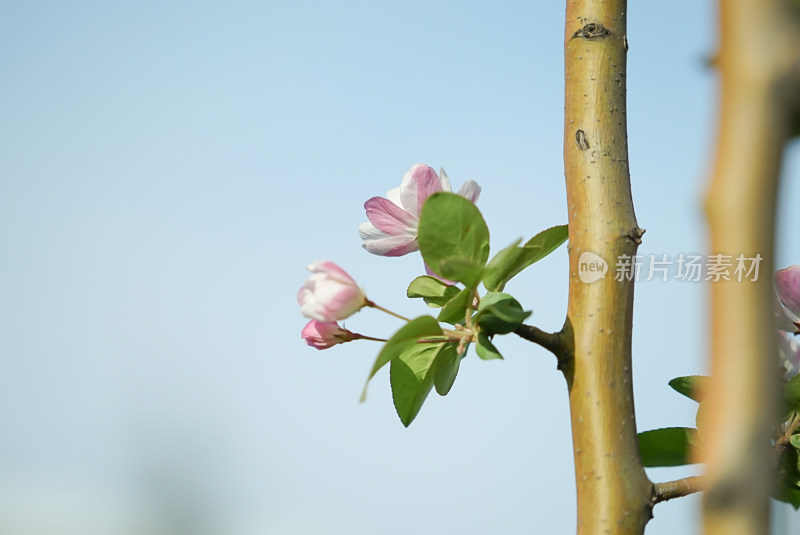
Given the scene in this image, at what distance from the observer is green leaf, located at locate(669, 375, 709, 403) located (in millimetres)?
666

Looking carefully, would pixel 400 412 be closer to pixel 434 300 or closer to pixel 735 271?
pixel 434 300

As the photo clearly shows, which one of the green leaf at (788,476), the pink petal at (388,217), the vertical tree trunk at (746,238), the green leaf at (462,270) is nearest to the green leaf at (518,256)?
the green leaf at (462,270)

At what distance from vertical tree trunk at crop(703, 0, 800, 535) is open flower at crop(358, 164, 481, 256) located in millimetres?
540

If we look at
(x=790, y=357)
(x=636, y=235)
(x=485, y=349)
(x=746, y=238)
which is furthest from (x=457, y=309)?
(x=746, y=238)

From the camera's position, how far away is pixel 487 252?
0.62 meters

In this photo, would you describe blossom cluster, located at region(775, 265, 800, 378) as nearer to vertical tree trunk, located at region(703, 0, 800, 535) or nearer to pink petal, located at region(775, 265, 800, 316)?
pink petal, located at region(775, 265, 800, 316)

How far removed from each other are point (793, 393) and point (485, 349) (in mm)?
262

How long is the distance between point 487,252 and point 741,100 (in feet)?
1.58

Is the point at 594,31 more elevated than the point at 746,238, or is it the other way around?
the point at 594,31

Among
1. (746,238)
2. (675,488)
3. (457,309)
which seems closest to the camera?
(746,238)

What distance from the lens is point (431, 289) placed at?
0.68 meters

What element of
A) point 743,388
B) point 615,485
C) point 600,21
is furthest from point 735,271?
point 600,21

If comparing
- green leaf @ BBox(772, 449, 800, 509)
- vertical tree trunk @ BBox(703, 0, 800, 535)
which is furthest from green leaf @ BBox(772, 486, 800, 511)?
vertical tree trunk @ BBox(703, 0, 800, 535)

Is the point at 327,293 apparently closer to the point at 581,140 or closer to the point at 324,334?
the point at 324,334
